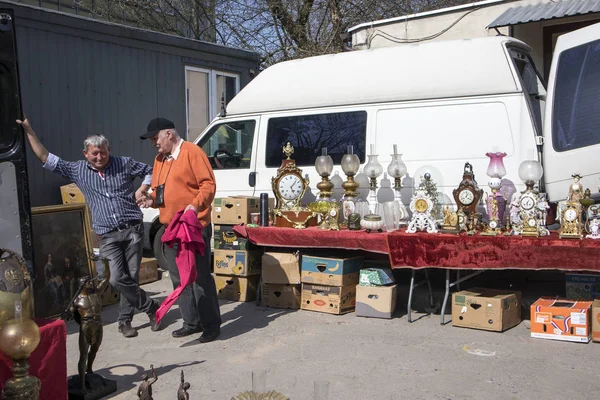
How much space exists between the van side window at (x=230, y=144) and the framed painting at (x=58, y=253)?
5.74ft

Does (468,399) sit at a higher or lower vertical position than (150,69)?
lower

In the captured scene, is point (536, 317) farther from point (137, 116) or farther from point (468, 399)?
point (137, 116)

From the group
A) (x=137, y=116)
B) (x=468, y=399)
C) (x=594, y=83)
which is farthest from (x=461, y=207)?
(x=137, y=116)

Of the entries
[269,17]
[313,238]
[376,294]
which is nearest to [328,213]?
[313,238]

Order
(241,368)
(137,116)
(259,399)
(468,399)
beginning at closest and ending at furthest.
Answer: (259,399), (468,399), (241,368), (137,116)

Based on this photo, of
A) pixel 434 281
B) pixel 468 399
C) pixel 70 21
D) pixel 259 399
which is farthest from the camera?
pixel 70 21

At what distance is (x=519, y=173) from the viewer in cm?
552

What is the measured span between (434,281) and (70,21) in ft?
20.1

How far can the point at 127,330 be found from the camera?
548cm

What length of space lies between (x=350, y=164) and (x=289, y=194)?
2.43 feet

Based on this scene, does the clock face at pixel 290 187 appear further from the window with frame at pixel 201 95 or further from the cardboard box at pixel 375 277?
the window with frame at pixel 201 95

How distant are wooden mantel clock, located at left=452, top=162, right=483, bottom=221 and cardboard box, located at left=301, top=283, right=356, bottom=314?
1.37m

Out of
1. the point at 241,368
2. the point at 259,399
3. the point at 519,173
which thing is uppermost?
the point at 519,173

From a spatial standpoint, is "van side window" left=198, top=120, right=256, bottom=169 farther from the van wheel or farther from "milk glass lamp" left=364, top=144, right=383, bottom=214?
"milk glass lamp" left=364, top=144, right=383, bottom=214
